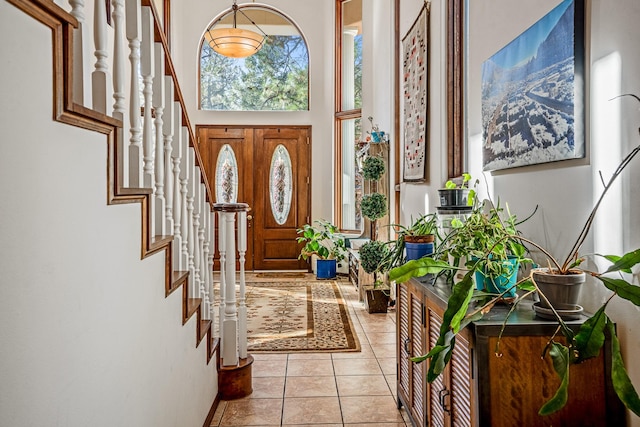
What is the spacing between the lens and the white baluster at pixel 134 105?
5.24ft

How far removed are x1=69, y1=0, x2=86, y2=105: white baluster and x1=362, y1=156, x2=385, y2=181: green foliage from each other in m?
3.95

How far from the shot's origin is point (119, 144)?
1408mm

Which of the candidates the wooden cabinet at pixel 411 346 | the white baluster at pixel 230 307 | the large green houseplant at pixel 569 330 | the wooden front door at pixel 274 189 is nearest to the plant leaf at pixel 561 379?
the large green houseplant at pixel 569 330

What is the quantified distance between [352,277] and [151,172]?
494 centimetres

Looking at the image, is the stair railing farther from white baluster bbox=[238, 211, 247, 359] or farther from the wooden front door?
the wooden front door

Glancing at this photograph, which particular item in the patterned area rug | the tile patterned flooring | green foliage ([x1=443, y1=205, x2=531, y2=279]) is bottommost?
the tile patterned flooring

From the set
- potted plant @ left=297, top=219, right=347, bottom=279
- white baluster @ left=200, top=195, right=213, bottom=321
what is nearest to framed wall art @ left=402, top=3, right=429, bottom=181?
white baluster @ left=200, top=195, right=213, bottom=321

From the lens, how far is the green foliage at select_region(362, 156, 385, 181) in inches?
196

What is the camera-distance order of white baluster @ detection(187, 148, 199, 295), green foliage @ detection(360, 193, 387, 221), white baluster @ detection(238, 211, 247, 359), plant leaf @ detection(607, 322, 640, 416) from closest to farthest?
plant leaf @ detection(607, 322, 640, 416) < white baluster @ detection(187, 148, 199, 295) < white baluster @ detection(238, 211, 247, 359) < green foliage @ detection(360, 193, 387, 221)

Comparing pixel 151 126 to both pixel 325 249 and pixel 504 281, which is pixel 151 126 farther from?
pixel 325 249

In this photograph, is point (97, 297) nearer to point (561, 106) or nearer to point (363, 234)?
point (561, 106)

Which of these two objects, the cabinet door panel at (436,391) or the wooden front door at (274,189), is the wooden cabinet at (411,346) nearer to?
the cabinet door panel at (436,391)

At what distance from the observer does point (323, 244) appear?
23.2 ft

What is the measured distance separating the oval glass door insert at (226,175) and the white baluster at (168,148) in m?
5.30
